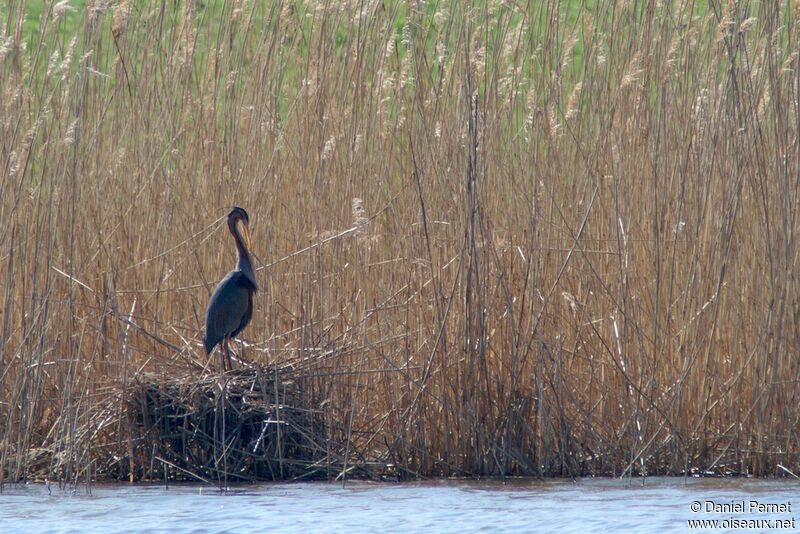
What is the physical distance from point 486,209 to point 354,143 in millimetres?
543

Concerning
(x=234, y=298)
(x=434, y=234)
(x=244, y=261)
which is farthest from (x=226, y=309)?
(x=434, y=234)

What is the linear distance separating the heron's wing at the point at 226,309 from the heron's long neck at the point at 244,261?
3 centimetres

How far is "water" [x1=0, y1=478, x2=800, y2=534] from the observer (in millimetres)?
3744

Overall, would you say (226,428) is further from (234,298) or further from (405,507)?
(405,507)

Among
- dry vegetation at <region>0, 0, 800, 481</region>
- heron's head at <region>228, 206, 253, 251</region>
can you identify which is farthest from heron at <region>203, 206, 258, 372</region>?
dry vegetation at <region>0, 0, 800, 481</region>

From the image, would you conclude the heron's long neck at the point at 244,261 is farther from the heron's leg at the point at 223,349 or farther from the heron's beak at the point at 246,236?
the heron's leg at the point at 223,349

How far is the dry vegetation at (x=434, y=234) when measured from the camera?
172 inches

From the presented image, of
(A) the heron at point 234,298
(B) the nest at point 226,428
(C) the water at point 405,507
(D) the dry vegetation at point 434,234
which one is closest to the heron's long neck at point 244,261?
(A) the heron at point 234,298

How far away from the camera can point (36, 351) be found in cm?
436

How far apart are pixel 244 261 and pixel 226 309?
26 centimetres

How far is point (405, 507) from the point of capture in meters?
3.98

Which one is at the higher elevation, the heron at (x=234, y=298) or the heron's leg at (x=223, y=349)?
the heron at (x=234, y=298)

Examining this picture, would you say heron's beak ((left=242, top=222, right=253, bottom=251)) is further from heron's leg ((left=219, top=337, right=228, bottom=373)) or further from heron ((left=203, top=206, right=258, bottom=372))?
heron's leg ((left=219, top=337, right=228, bottom=373))

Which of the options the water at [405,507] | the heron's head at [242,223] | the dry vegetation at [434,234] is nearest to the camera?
the water at [405,507]
